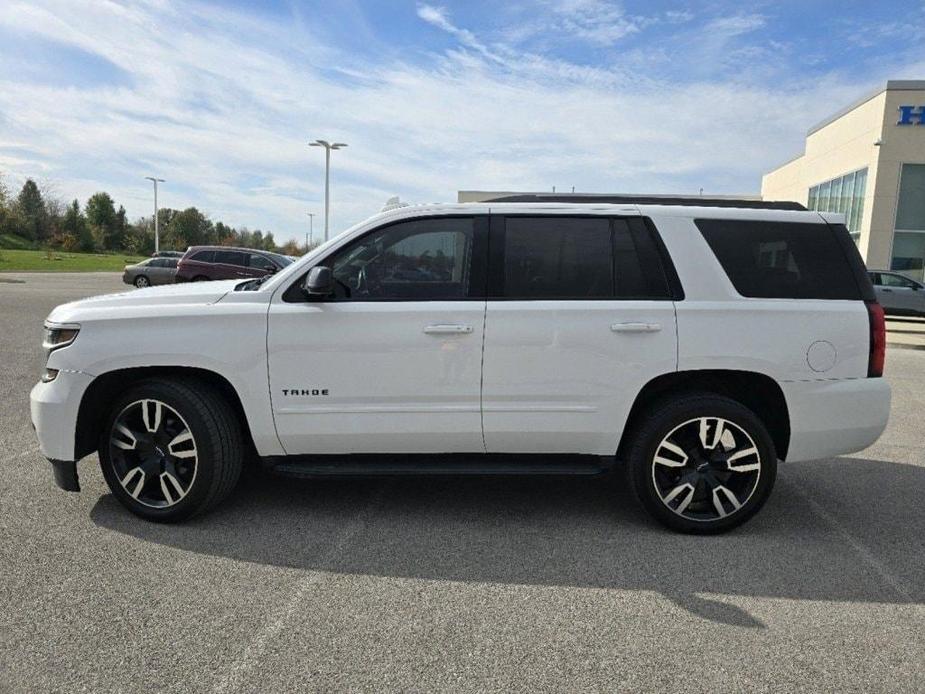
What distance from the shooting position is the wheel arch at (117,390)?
384 cm

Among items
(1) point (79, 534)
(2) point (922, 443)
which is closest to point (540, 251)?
(1) point (79, 534)

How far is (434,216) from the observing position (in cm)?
395

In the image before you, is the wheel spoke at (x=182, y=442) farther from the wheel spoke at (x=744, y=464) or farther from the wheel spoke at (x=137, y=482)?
the wheel spoke at (x=744, y=464)

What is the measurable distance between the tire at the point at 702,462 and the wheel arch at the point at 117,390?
7.55 feet

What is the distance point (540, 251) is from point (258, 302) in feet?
5.40

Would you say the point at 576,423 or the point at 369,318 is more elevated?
the point at 369,318

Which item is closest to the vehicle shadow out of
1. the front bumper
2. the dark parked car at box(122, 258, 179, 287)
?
the front bumper

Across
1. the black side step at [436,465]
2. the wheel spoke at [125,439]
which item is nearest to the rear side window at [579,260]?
the black side step at [436,465]

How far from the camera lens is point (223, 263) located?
23.2 m

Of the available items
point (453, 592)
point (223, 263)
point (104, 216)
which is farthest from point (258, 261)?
point (104, 216)

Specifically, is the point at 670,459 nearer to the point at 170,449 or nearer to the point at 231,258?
the point at 170,449

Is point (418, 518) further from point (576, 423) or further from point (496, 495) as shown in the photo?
point (576, 423)

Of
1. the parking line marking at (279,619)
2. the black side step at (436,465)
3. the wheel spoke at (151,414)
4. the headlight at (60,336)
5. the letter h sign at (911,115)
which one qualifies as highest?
the letter h sign at (911,115)

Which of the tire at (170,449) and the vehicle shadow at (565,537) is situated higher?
the tire at (170,449)
